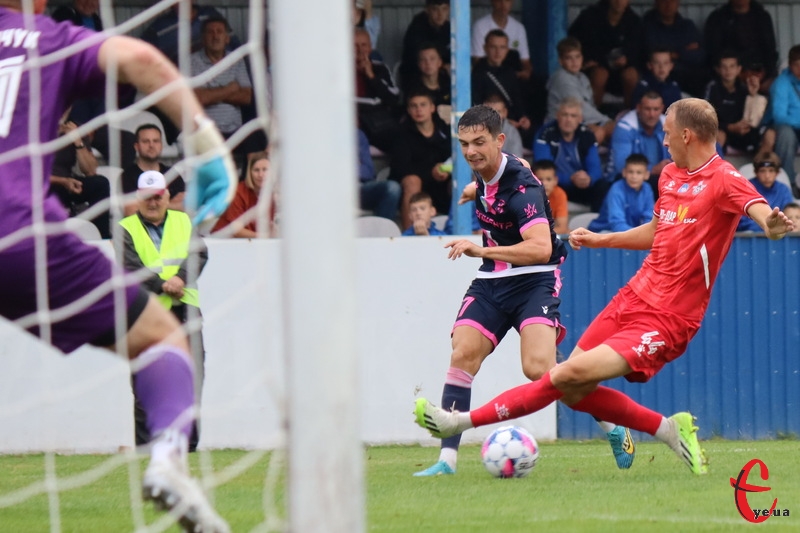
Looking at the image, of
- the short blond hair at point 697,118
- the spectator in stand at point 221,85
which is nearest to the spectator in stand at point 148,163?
the spectator in stand at point 221,85

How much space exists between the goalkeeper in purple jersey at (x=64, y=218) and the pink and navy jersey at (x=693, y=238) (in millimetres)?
3131

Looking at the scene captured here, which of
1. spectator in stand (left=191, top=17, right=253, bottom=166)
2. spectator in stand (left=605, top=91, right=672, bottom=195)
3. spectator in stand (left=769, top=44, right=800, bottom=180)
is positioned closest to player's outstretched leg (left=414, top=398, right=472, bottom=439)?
spectator in stand (left=191, top=17, right=253, bottom=166)

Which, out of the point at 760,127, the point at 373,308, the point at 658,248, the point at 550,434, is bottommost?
the point at 550,434

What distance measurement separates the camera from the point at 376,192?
38.0 ft

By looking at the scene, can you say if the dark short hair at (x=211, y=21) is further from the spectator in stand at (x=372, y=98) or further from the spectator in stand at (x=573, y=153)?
the spectator in stand at (x=573, y=153)

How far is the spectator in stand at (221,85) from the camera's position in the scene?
11430 mm

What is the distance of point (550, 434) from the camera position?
9.84 metres

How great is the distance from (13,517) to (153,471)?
7.87 feet

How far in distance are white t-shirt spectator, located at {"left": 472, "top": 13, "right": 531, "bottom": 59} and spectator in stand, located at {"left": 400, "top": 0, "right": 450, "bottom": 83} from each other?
0.41 metres

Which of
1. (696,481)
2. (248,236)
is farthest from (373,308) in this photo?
(696,481)

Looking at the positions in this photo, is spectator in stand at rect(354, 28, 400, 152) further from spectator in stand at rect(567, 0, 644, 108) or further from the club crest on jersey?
the club crest on jersey

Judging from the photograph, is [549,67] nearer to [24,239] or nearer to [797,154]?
[797,154]

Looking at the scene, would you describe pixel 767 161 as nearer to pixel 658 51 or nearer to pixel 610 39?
pixel 658 51

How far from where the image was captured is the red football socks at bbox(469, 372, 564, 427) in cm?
637
